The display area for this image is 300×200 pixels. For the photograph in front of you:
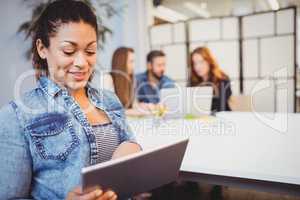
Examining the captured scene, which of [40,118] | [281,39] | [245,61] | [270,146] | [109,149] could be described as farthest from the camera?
[245,61]

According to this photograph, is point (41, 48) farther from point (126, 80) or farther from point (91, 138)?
point (126, 80)

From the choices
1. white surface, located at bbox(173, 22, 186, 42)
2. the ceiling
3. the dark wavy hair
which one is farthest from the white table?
white surface, located at bbox(173, 22, 186, 42)

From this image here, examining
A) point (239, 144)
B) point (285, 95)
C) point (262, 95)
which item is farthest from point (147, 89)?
point (239, 144)

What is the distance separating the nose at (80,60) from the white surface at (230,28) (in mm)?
3229

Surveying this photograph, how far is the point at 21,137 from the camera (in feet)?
3.12

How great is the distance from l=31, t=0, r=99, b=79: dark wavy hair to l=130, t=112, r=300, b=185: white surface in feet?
2.67

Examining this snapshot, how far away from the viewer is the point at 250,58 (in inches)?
155

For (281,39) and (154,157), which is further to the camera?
(281,39)

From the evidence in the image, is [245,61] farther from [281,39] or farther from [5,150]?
[5,150]

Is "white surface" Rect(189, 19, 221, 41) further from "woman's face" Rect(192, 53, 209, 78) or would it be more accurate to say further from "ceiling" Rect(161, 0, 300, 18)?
"woman's face" Rect(192, 53, 209, 78)

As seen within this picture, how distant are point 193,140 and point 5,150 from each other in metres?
1.17

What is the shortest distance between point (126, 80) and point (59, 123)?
7.87 feet

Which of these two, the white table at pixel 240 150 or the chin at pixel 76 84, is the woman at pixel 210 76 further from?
the chin at pixel 76 84

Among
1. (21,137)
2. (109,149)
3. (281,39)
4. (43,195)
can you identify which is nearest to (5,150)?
(21,137)
